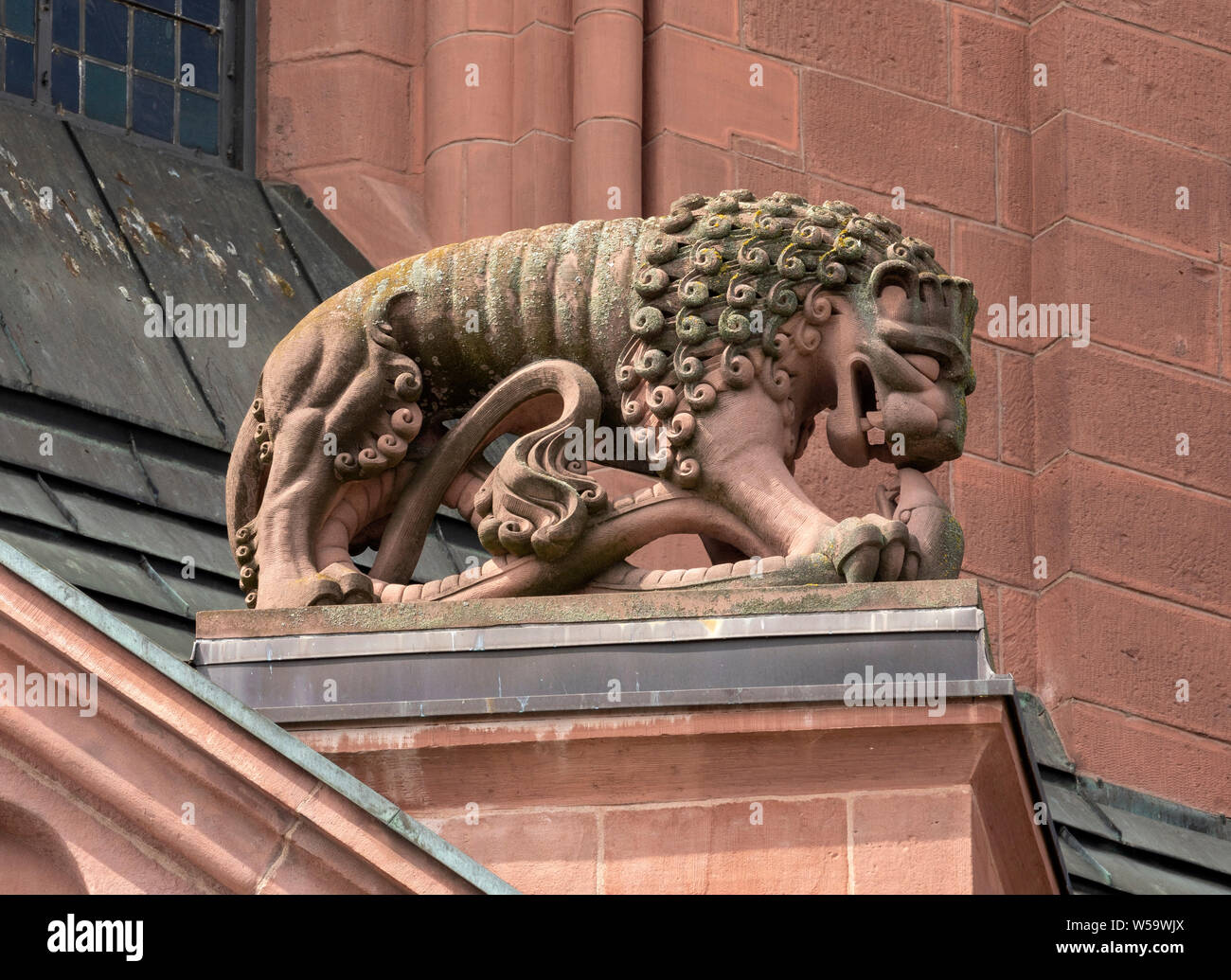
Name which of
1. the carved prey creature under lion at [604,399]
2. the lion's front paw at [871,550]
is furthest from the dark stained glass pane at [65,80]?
the lion's front paw at [871,550]

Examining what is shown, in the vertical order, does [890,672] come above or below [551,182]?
below

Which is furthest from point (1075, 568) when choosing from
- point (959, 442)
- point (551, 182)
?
point (959, 442)

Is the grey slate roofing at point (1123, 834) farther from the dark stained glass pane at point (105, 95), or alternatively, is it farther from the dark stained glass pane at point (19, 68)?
the dark stained glass pane at point (19, 68)

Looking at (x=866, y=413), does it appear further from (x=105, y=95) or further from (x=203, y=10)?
(x=203, y=10)

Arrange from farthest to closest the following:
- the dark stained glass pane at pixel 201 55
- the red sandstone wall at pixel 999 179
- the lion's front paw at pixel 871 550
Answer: the dark stained glass pane at pixel 201 55, the red sandstone wall at pixel 999 179, the lion's front paw at pixel 871 550

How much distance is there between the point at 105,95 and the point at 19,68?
34 centimetres

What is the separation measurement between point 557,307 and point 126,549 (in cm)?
268

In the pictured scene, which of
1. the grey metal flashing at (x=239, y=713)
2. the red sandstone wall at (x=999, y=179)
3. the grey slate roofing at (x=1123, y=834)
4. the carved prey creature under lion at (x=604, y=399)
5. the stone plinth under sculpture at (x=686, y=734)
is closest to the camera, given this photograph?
the grey metal flashing at (x=239, y=713)

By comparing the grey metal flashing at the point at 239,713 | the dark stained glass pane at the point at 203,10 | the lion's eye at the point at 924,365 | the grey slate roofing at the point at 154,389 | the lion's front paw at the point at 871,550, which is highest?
the dark stained glass pane at the point at 203,10

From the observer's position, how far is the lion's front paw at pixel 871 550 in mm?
8711

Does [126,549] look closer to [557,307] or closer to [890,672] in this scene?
[557,307]

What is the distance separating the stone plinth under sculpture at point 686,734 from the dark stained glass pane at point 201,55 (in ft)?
18.4

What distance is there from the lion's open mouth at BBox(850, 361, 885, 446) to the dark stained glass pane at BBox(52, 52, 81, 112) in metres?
5.28
